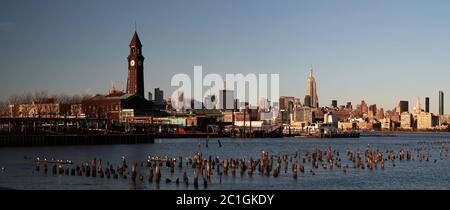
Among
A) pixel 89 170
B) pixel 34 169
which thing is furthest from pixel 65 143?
pixel 89 170

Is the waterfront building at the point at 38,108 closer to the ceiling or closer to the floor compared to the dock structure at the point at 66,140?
closer to the ceiling

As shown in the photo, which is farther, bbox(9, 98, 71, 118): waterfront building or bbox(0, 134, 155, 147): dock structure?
bbox(9, 98, 71, 118): waterfront building

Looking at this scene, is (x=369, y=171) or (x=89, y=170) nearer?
(x=89, y=170)

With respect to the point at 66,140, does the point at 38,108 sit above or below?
above

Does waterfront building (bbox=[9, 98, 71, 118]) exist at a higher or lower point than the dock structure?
higher

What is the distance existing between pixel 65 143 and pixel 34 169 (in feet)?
208

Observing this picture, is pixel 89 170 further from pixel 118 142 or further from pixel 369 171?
pixel 118 142

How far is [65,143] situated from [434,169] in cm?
7633

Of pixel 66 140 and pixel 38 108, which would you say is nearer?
pixel 66 140

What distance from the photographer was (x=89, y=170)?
58406 millimetres

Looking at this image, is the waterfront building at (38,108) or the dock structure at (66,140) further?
the waterfront building at (38,108)

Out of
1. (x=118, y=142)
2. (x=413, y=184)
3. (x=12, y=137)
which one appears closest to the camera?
(x=413, y=184)
